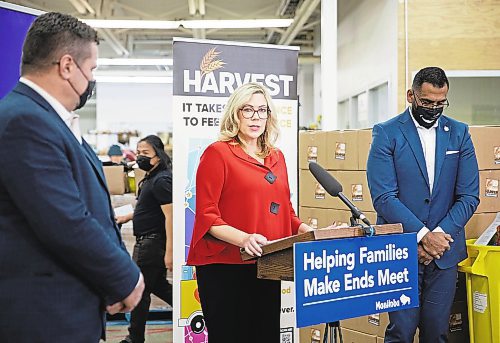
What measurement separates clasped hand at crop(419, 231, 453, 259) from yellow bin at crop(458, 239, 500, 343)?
0.54m

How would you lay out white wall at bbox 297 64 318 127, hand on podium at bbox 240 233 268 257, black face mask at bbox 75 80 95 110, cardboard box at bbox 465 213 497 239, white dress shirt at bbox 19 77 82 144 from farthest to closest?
white wall at bbox 297 64 318 127 → cardboard box at bbox 465 213 497 239 → hand on podium at bbox 240 233 268 257 → black face mask at bbox 75 80 95 110 → white dress shirt at bbox 19 77 82 144

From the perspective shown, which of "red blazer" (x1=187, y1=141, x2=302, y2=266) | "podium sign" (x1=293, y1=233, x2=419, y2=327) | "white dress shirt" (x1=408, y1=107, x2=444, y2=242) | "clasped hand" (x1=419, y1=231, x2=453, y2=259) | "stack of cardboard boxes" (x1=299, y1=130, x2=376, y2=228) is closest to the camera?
"podium sign" (x1=293, y1=233, x2=419, y2=327)

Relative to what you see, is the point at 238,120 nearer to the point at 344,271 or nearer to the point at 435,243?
the point at 344,271

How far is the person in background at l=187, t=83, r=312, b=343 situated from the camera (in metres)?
2.44

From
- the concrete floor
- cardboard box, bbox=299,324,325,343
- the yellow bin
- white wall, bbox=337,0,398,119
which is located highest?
white wall, bbox=337,0,398,119

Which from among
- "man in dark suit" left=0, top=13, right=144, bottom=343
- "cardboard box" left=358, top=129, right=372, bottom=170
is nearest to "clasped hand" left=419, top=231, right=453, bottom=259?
"cardboard box" left=358, top=129, right=372, bottom=170

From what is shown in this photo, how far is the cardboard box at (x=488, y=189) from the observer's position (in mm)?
3783

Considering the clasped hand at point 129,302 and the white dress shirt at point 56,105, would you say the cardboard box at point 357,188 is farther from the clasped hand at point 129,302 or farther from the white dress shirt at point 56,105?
the white dress shirt at point 56,105

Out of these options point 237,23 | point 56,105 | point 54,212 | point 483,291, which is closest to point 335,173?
point 483,291

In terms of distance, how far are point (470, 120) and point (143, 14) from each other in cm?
584

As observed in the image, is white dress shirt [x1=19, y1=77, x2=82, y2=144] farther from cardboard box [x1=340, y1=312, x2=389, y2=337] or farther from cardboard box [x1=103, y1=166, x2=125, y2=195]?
cardboard box [x1=103, y1=166, x2=125, y2=195]

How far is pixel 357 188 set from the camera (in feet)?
13.1

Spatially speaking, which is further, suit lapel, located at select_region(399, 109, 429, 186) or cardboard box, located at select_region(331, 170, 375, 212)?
cardboard box, located at select_region(331, 170, 375, 212)

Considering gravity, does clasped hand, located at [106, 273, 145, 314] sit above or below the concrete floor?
above
